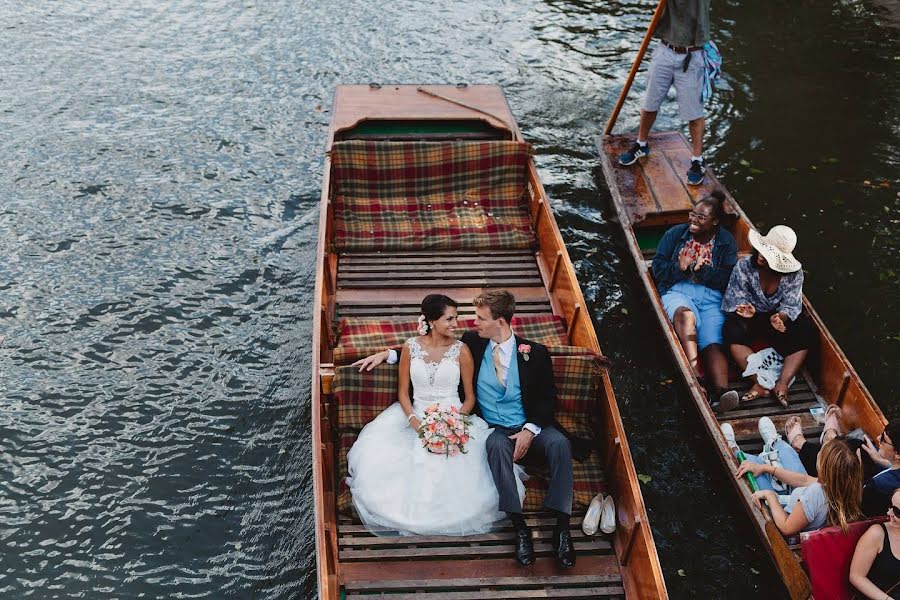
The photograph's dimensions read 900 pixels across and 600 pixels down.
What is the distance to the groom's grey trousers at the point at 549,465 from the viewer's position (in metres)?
4.72

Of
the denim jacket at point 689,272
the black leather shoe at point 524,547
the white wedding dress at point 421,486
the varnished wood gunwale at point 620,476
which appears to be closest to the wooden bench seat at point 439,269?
the varnished wood gunwale at point 620,476

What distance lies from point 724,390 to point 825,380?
793mm

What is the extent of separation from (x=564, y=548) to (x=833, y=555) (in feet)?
4.83

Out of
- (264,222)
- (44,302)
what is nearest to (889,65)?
(264,222)

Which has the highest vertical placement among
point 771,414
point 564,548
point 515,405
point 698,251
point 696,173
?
point 698,251

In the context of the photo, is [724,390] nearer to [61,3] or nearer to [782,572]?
[782,572]

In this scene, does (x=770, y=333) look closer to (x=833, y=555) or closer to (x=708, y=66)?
(x=833, y=555)

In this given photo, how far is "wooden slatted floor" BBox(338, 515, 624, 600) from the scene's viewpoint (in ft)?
15.0

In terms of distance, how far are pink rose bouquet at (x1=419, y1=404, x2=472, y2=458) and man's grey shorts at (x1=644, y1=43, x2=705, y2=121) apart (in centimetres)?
497

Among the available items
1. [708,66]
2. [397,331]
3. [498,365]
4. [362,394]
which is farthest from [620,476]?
[708,66]

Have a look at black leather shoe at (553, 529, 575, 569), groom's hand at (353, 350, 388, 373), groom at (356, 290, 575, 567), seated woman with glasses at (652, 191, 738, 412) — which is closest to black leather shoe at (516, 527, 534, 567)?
groom at (356, 290, 575, 567)

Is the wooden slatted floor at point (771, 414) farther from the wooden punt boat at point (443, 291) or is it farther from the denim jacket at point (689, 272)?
the wooden punt boat at point (443, 291)

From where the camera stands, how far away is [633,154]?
892cm

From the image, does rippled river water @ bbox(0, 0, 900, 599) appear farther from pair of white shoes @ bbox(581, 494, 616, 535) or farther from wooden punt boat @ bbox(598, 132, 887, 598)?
pair of white shoes @ bbox(581, 494, 616, 535)
